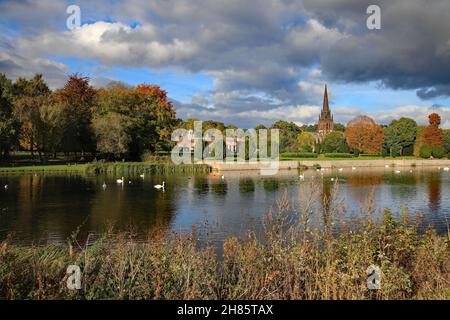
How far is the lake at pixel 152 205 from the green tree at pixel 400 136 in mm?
55206

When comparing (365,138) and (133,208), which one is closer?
(133,208)

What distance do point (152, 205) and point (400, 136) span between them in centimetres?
7761

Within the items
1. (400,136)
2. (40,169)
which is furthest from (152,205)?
(400,136)

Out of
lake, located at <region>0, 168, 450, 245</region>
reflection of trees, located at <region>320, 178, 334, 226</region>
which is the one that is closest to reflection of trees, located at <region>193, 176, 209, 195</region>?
lake, located at <region>0, 168, 450, 245</region>

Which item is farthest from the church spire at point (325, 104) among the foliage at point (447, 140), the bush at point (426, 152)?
the bush at point (426, 152)

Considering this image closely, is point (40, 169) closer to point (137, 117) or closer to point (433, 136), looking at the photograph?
point (137, 117)

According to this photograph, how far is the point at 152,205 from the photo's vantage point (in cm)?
2678

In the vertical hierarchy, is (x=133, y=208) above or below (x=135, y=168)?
below

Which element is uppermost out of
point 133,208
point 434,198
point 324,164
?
point 324,164

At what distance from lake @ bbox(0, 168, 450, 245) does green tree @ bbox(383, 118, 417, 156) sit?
2173 inches

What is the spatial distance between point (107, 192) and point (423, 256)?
1108 inches

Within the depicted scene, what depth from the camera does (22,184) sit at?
37125 mm

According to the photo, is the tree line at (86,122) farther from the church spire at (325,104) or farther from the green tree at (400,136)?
the church spire at (325,104)

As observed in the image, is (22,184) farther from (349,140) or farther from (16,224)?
(349,140)
